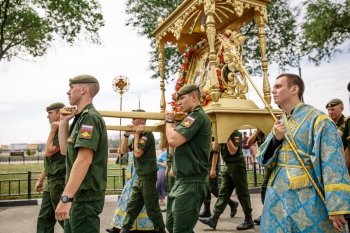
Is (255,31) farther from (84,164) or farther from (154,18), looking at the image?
(84,164)

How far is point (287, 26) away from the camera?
50.5 ft

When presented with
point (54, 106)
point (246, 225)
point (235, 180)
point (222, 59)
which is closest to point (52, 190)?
point (54, 106)

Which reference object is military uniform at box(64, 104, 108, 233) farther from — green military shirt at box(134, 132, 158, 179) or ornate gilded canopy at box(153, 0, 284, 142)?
green military shirt at box(134, 132, 158, 179)

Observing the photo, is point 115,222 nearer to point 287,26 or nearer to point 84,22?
point 84,22

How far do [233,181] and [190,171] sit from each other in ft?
8.90

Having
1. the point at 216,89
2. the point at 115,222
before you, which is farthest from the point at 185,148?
the point at 115,222

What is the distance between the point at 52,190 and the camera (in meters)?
4.33

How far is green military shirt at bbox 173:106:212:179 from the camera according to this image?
11.6 feet

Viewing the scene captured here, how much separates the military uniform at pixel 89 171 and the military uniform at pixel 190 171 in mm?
958

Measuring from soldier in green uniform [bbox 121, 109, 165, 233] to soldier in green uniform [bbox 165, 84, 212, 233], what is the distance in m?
1.44

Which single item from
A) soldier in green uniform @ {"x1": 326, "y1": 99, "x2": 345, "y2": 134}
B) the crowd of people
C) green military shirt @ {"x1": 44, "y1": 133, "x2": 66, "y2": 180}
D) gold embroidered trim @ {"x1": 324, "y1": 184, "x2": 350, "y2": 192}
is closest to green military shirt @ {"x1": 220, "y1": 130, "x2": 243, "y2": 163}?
soldier in green uniform @ {"x1": 326, "y1": 99, "x2": 345, "y2": 134}

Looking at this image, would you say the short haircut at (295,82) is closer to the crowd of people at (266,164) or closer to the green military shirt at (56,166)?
the crowd of people at (266,164)

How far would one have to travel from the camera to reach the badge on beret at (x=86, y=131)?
104 inches

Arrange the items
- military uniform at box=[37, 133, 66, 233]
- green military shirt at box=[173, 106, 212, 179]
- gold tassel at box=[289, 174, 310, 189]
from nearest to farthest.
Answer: gold tassel at box=[289, 174, 310, 189], green military shirt at box=[173, 106, 212, 179], military uniform at box=[37, 133, 66, 233]
